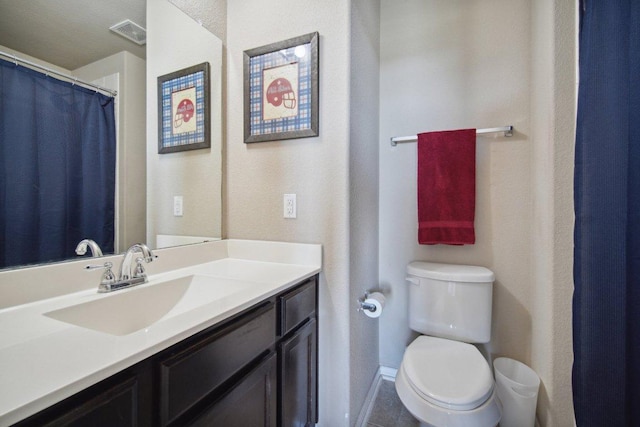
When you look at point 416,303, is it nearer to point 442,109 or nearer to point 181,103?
point 442,109

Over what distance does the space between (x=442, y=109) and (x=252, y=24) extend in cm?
121

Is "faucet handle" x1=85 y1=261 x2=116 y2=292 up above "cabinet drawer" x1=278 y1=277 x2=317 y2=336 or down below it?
above

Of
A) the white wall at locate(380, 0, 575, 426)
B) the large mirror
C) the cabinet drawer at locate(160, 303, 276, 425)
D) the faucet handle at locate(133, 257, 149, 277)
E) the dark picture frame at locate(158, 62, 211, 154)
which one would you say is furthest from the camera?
the dark picture frame at locate(158, 62, 211, 154)

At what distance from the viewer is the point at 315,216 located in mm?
1284

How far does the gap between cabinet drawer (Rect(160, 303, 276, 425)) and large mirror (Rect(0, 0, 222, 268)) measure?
60 cm

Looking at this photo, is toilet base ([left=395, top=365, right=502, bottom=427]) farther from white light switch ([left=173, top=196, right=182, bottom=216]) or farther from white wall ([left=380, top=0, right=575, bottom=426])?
white light switch ([left=173, top=196, right=182, bottom=216])

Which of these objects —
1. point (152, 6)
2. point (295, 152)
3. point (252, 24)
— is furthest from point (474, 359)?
point (152, 6)

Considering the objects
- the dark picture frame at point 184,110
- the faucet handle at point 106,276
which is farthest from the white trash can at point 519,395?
the dark picture frame at point 184,110

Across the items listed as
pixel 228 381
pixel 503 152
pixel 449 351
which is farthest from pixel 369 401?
pixel 503 152

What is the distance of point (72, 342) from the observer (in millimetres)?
563

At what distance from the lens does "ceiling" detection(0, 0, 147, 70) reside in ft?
2.55

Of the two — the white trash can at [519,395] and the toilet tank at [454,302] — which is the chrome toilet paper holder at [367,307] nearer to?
the toilet tank at [454,302]

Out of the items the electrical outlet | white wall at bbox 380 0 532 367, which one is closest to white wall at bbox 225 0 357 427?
the electrical outlet

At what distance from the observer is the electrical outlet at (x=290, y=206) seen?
132 cm
